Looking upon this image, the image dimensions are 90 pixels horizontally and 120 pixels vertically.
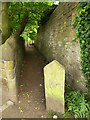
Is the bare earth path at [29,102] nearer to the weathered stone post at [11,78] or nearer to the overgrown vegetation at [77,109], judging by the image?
the weathered stone post at [11,78]

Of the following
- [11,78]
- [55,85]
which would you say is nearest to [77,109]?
[55,85]

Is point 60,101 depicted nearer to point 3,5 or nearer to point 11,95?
point 11,95

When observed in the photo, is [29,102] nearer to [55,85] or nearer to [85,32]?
[55,85]

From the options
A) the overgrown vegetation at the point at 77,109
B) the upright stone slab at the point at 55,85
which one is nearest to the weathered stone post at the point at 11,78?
the upright stone slab at the point at 55,85

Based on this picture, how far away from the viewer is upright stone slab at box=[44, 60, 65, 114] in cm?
229

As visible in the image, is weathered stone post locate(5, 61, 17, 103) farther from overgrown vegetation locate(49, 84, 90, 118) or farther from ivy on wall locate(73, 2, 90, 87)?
ivy on wall locate(73, 2, 90, 87)

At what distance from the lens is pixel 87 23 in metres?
2.29

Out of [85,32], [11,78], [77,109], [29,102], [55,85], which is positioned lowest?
[29,102]

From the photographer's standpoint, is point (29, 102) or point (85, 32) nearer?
point (85, 32)

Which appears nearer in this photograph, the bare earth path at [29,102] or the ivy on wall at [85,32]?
the ivy on wall at [85,32]

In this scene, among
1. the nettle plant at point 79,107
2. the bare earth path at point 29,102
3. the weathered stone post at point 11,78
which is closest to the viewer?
the nettle plant at point 79,107

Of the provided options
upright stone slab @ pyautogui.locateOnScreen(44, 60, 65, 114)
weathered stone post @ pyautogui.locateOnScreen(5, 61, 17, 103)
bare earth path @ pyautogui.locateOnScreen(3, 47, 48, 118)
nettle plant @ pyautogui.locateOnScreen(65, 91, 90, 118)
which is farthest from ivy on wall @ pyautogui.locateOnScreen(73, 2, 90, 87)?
weathered stone post @ pyautogui.locateOnScreen(5, 61, 17, 103)

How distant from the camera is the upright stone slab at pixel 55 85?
229 cm

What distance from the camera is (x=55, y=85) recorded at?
236 cm
